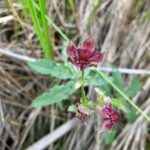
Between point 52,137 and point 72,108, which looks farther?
point 52,137

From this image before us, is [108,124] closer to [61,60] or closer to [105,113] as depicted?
[105,113]

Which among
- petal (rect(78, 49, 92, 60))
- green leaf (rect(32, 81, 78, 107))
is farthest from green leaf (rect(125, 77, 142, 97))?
petal (rect(78, 49, 92, 60))

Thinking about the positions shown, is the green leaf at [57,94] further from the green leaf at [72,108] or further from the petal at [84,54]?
the petal at [84,54]

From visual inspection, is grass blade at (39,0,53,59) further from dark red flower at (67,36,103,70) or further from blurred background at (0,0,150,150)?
dark red flower at (67,36,103,70)

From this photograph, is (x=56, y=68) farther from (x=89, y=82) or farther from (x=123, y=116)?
(x=123, y=116)

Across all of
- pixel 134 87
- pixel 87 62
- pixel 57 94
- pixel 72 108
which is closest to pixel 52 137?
pixel 57 94
